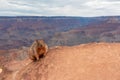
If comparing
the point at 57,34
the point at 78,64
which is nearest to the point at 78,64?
the point at 78,64

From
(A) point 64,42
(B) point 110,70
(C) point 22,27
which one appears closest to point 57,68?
(B) point 110,70

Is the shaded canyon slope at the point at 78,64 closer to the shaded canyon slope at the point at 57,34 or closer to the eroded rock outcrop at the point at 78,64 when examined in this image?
the eroded rock outcrop at the point at 78,64

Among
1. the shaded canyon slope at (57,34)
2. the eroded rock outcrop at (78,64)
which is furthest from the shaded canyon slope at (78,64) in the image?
the shaded canyon slope at (57,34)

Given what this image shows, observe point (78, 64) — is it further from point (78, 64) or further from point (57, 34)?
point (57, 34)


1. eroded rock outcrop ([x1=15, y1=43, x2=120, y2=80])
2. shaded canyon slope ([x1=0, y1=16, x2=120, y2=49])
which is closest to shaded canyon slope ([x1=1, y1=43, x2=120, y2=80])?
eroded rock outcrop ([x1=15, y1=43, x2=120, y2=80])

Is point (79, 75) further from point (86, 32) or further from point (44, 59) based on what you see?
point (86, 32)

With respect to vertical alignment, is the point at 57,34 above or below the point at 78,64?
below

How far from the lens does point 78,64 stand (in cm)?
821

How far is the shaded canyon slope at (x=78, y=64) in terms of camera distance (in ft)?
25.7

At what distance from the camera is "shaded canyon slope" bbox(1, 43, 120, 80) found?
7.83 meters

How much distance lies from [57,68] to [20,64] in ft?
8.55

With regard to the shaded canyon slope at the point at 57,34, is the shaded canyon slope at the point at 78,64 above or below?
above

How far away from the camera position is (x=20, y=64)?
34.3ft

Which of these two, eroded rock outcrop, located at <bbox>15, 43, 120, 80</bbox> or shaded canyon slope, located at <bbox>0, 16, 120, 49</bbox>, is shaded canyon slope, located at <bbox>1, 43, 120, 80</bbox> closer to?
eroded rock outcrop, located at <bbox>15, 43, 120, 80</bbox>
